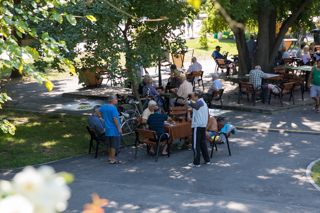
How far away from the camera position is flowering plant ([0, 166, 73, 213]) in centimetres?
74

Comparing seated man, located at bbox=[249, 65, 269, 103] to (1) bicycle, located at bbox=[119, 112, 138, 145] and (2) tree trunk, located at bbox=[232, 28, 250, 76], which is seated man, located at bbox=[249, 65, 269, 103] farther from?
(1) bicycle, located at bbox=[119, 112, 138, 145]

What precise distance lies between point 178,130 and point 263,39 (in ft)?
30.1

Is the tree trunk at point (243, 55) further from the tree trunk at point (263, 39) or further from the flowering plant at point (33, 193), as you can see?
the flowering plant at point (33, 193)

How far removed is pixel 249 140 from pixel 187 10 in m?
4.20

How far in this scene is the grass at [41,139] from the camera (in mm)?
10117

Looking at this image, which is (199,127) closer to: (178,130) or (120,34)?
(178,130)

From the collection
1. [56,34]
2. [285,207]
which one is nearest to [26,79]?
[56,34]

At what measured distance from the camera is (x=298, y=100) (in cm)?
1587

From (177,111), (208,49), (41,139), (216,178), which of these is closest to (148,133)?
(216,178)

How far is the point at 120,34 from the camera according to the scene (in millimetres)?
11266

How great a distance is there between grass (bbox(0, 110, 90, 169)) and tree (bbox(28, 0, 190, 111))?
6.93 ft

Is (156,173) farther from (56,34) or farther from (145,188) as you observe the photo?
(56,34)

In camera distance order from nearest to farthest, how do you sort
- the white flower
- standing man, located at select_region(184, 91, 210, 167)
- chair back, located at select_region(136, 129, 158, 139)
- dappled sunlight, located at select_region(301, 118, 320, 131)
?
the white flower
standing man, located at select_region(184, 91, 210, 167)
chair back, located at select_region(136, 129, 158, 139)
dappled sunlight, located at select_region(301, 118, 320, 131)

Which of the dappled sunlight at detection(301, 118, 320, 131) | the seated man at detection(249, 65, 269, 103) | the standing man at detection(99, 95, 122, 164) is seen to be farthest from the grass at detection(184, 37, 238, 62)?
the standing man at detection(99, 95, 122, 164)
